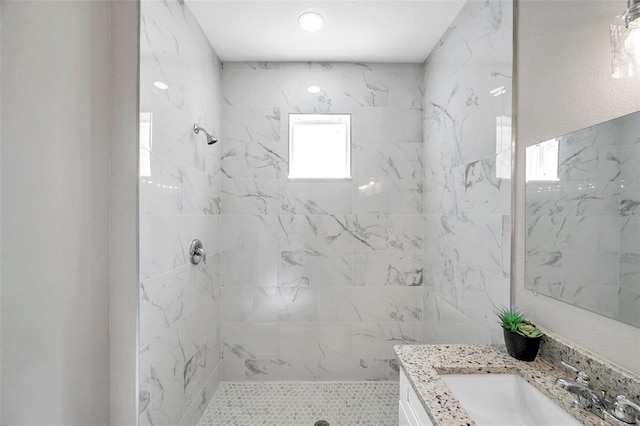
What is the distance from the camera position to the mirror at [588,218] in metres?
0.85

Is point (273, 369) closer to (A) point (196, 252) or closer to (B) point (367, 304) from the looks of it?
(B) point (367, 304)

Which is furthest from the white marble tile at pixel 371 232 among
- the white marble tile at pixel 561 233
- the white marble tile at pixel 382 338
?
the white marble tile at pixel 561 233

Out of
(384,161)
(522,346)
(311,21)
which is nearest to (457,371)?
(522,346)

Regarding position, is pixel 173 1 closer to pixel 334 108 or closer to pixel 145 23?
pixel 145 23

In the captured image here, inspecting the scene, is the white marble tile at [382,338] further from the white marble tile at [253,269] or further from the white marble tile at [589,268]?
the white marble tile at [589,268]

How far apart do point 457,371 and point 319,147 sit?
193cm

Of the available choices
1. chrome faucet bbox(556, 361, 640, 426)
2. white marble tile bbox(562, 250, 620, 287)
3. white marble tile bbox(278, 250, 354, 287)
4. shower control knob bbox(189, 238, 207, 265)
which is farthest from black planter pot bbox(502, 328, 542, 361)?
shower control knob bbox(189, 238, 207, 265)

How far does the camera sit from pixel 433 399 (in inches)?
36.4

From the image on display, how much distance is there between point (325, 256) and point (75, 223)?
1.69m

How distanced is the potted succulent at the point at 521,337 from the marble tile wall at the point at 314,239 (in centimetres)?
127

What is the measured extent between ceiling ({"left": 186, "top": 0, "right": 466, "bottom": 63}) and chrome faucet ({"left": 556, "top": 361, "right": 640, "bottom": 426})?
6.47ft

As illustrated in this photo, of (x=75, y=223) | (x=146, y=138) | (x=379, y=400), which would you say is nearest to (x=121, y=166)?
(x=146, y=138)

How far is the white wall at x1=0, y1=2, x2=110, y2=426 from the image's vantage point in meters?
0.93

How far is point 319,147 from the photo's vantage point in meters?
2.57
